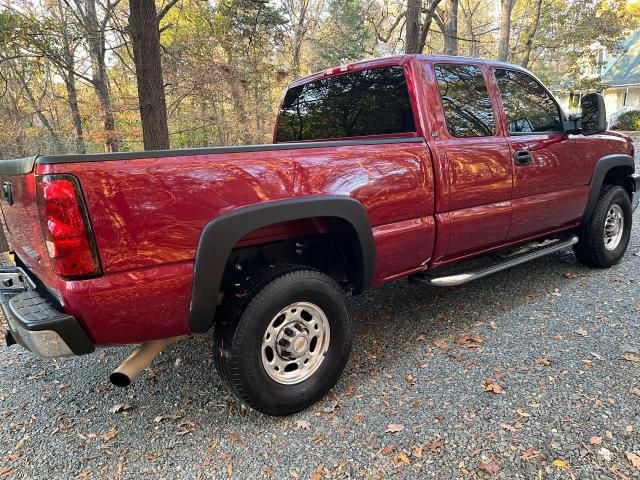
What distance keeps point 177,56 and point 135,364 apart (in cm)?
1153

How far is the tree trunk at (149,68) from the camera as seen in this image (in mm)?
6289

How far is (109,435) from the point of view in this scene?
2408mm

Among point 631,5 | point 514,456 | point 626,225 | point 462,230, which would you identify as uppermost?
point 631,5

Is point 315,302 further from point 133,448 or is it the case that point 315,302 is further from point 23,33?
point 23,33

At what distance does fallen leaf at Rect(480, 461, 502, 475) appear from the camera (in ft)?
6.62

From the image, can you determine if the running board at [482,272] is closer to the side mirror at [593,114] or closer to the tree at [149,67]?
the side mirror at [593,114]

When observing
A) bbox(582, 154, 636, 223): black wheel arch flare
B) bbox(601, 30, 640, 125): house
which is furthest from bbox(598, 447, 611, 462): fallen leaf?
bbox(601, 30, 640, 125): house

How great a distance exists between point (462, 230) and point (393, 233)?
698 millimetres

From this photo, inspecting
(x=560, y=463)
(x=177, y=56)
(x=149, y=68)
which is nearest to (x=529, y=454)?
(x=560, y=463)

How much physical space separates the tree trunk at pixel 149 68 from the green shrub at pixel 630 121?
84.6ft

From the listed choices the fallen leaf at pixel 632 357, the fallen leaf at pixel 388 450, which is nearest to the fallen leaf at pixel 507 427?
the fallen leaf at pixel 388 450

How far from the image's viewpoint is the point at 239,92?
1537cm

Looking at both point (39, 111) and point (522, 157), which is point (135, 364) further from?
point (39, 111)

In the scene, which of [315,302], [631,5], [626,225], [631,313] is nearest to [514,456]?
[315,302]
